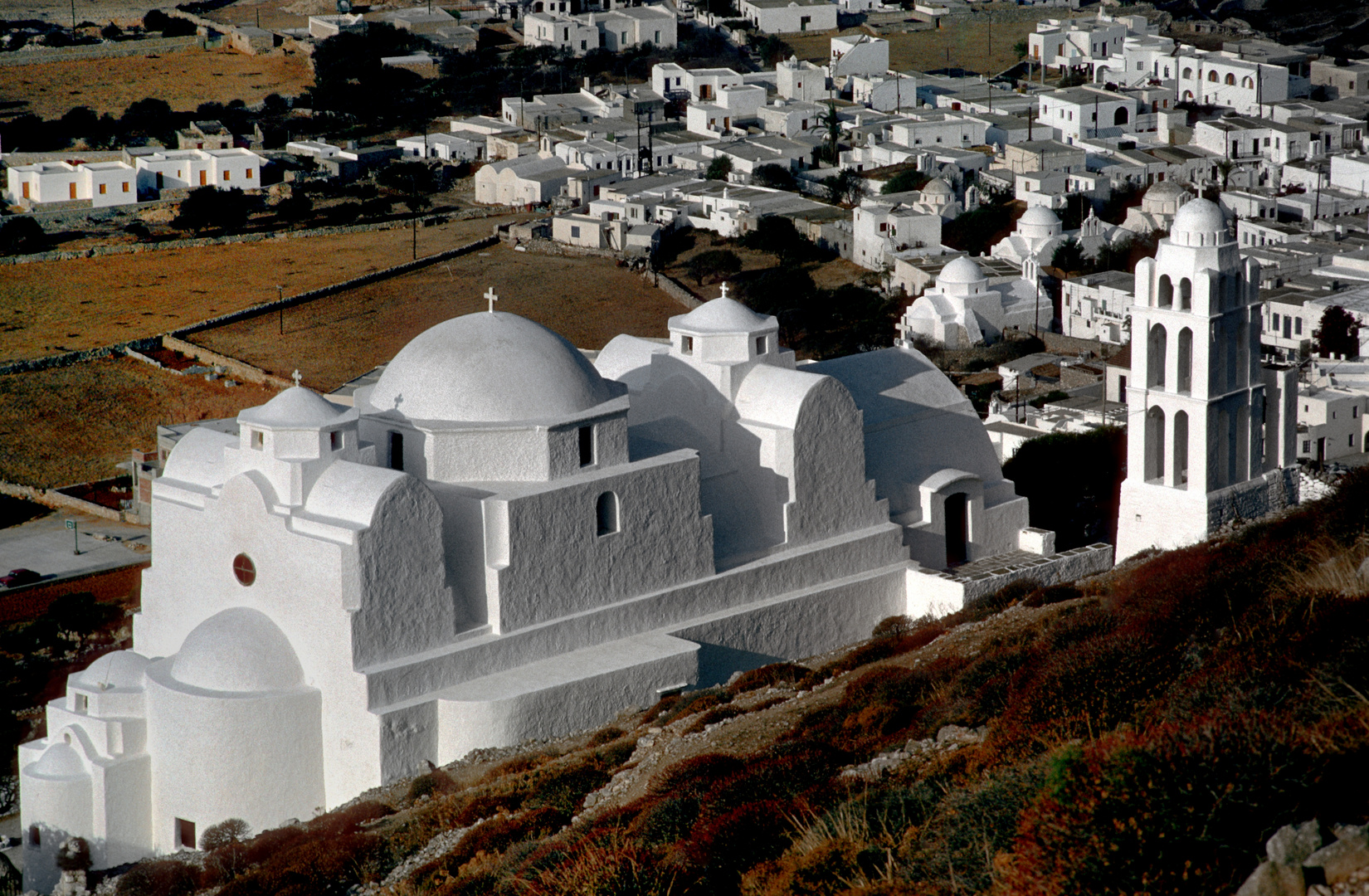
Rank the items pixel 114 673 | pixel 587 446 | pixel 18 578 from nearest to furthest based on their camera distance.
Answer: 1. pixel 114 673
2. pixel 587 446
3. pixel 18 578

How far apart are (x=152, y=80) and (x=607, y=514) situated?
8287 cm

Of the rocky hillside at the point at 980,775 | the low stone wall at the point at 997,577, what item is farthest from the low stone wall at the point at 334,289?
the rocky hillside at the point at 980,775

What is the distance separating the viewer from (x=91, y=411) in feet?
158

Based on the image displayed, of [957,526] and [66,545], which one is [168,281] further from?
[957,526]

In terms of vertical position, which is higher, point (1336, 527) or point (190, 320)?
point (1336, 527)

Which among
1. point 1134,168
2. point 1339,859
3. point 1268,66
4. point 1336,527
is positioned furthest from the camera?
point 1268,66

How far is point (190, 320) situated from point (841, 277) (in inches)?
903

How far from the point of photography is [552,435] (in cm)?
2277

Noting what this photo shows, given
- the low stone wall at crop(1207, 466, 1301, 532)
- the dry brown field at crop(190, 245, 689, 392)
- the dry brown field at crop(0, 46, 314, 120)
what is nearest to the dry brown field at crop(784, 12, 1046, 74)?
the dry brown field at crop(0, 46, 314, 120)

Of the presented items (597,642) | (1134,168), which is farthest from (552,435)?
(1134,168)

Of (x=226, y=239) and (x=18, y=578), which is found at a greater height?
(x=226, y=239)

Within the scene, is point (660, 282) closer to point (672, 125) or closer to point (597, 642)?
point (672, 125)

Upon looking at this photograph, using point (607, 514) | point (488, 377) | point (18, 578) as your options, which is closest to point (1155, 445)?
point (607, 514)

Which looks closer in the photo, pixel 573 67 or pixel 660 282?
pixel 660 282
